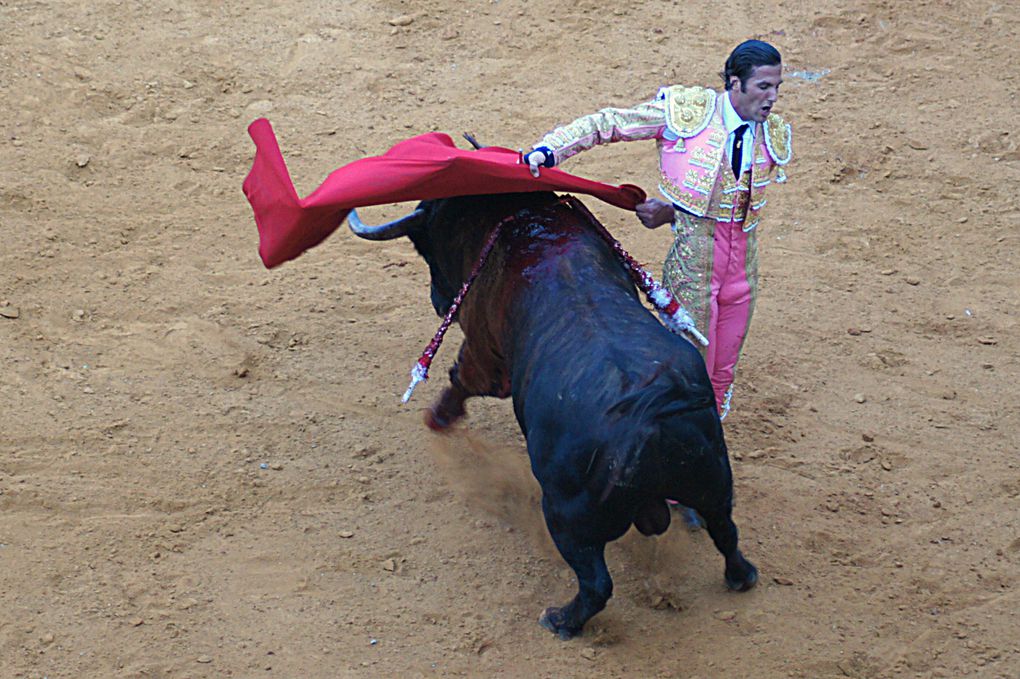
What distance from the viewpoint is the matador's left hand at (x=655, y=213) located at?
4.36 meters

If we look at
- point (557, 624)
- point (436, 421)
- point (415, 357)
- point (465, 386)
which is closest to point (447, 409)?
point (436, 421)

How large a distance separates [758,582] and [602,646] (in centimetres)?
66

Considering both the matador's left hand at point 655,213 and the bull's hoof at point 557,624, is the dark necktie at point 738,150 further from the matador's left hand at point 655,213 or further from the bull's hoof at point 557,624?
the bull's hoof at point 557,624

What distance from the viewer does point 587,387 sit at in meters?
3.61

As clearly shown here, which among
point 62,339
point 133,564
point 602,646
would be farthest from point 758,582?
point 62,339

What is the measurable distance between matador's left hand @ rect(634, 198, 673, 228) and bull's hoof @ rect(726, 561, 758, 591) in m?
1.26

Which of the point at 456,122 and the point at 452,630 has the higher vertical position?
the point at 456,122

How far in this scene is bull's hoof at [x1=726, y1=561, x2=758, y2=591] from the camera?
4285 millimetres

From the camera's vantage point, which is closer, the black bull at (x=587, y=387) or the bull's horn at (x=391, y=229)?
the black bull at (x=587, y=387)

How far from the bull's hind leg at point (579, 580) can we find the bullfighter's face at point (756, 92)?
1508 millimetres

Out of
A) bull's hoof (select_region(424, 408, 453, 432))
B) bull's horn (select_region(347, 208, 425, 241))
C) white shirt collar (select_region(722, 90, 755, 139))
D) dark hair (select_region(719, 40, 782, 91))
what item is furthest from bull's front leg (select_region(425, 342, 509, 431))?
dark hair (select_region(719, 40, 782, 91))

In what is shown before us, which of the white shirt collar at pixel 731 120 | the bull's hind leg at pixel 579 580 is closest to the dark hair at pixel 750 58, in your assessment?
the white shirt collar at pixel 731 120

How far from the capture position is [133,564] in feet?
14.4

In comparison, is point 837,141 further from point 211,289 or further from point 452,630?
point 452,630
